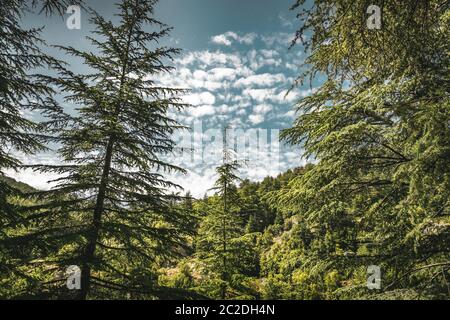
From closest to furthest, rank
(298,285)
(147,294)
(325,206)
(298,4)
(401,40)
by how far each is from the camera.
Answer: (298,4)
(401,40)
(325,206)
(147,294)
(298,285)

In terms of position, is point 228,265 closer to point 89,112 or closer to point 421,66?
point 89,112

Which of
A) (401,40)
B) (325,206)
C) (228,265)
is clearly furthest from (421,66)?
(228,265)

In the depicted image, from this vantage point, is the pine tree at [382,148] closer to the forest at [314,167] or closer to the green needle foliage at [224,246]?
the forest at [314,167]

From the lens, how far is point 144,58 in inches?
345

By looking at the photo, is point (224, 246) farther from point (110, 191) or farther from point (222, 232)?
point (110, 191)

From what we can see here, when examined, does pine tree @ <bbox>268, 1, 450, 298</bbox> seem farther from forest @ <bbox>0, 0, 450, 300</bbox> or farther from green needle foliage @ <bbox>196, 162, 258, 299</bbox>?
green needle foliage @ <bbox>196, 162, 258, 299</bbox>

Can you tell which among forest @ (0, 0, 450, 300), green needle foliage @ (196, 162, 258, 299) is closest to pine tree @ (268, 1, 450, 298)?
forest @ (0, 0, 450, 300)

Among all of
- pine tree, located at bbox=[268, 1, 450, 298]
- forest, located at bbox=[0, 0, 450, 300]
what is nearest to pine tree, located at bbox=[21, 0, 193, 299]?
forest, located at bbox=[0, 0, 450, 300]

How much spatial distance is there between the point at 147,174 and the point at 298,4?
581 centimetres

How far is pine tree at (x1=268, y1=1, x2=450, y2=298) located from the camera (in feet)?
14.0

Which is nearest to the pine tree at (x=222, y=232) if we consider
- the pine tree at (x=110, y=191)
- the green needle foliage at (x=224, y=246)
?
the green needle foliage at (x=224, y=246)

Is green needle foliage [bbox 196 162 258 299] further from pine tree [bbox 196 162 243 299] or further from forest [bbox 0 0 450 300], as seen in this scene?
forest [bbox 0 0 450 300]

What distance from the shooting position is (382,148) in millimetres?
5418

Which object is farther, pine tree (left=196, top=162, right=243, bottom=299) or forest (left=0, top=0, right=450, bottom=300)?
pine tree (left=196, top=162, right=243, bottom=299)
